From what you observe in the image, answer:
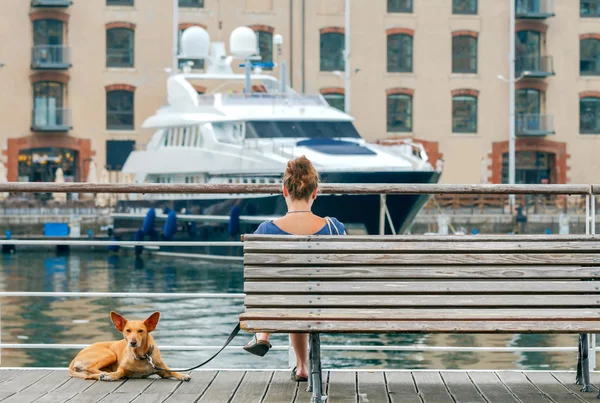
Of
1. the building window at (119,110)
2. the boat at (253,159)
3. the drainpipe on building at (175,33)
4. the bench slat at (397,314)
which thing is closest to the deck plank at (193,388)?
the bench slat at (397,314)

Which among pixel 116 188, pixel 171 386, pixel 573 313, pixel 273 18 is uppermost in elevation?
pixel 273 18

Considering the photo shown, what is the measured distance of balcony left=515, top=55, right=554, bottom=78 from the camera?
132ft

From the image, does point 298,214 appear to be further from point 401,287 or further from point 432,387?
point 432,387

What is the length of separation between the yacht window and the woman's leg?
21507 mm

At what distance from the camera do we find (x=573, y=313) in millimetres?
4461

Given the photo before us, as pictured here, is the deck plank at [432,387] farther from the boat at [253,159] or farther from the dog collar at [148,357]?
the boat at [253,159]

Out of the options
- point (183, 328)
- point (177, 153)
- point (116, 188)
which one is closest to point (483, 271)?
point (116, 188)

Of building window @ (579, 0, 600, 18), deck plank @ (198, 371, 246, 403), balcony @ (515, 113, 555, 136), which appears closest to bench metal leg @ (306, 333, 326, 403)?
deck plank @ (198, 371, 246, 403)

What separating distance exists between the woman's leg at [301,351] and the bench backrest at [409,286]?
79 centimetres

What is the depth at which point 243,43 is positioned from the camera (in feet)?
98.5

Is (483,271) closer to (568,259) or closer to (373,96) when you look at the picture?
(568,259)

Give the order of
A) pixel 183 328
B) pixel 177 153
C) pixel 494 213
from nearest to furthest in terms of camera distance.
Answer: pixel 183 328
pixel 177 153
pixel 494 213

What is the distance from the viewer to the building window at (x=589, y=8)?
4116cm

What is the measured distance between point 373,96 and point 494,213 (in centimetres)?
666
